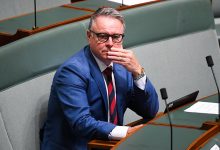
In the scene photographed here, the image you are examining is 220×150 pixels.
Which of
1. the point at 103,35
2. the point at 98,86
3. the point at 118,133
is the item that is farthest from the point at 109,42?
the point at 118,133

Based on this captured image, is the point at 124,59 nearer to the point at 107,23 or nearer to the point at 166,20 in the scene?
the point at 107,23

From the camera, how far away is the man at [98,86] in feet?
5.98

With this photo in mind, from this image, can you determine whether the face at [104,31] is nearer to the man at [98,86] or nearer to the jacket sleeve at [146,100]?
the man at [98,86]

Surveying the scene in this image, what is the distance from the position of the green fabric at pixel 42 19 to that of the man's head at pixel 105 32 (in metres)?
0.41

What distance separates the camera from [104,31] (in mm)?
1863

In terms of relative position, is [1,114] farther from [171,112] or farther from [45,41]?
[171,112]

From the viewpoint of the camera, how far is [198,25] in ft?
8.98

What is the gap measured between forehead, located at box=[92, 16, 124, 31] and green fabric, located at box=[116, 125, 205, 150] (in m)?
0.40

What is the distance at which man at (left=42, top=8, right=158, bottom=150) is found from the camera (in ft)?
5.98

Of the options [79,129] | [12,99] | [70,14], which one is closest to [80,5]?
[70,14]

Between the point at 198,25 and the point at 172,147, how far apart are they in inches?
55.8

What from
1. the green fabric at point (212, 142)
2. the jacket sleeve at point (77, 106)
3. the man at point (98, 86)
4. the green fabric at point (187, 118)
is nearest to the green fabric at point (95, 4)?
the man at point (98, 86)

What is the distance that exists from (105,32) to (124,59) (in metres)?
0.11

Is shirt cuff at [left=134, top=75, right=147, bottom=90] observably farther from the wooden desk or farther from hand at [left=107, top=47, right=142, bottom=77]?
the wooden desk
